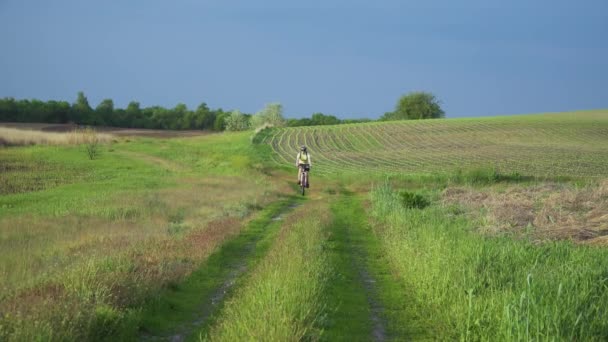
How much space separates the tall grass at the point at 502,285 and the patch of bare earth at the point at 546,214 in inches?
72.9

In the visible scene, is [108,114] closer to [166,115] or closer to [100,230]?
[166,115]

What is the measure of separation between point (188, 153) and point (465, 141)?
30.3 meters

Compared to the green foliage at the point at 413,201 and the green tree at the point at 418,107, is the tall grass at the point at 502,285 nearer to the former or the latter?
the green foliage at the point at 413,201

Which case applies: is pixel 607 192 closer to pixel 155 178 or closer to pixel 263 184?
pixel 263 184

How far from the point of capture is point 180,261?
14594 mm

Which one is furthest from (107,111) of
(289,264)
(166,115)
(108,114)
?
(289,264)

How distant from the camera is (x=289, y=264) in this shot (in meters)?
11.7

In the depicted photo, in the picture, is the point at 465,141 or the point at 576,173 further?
the point at 465,141

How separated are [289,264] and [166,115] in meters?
132

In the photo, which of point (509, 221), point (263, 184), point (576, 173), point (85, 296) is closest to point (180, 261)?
point (85, 296)

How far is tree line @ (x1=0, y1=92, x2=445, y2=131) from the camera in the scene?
11050cm

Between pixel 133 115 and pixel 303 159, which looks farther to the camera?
pixel 133 115

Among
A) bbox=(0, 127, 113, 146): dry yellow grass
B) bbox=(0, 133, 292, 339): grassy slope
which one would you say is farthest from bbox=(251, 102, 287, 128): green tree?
bbox=(0, 133, 292, 339): grassy slope

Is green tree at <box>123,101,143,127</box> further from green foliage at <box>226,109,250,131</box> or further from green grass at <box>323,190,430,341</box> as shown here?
green grass at <box>323,190,430,341</box>
